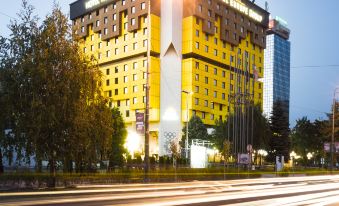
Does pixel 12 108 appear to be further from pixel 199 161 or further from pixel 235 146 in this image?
pixel 235 146

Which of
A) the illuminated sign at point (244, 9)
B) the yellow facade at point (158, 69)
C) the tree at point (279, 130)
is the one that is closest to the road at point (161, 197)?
the tree at point (279, 130)

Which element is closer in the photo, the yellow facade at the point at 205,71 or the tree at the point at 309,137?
the yellow facade at the point at 205,71

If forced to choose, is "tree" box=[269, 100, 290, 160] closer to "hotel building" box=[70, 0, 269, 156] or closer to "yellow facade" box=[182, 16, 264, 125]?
"yellow facade" box=[182, 16, 264, 125]

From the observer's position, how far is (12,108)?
79.1ft

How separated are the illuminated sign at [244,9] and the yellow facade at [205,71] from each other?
5.93 metres

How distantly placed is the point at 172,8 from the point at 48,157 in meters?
68.1

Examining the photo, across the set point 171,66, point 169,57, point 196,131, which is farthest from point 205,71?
point 196,131

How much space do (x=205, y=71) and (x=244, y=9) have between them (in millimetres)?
20944

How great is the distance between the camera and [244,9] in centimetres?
10331

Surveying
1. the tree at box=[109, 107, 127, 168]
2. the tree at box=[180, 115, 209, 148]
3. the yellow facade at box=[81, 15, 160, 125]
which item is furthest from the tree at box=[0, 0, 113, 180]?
the yellow facade at box=[81, 15, 160, 125]

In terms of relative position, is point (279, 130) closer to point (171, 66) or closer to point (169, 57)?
point (171, 66)

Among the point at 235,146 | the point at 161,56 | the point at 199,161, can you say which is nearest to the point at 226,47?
the point at 161,56

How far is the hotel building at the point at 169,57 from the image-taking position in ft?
288

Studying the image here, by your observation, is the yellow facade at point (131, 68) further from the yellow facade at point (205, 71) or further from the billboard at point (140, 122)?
the billboard at point (140, 122)
